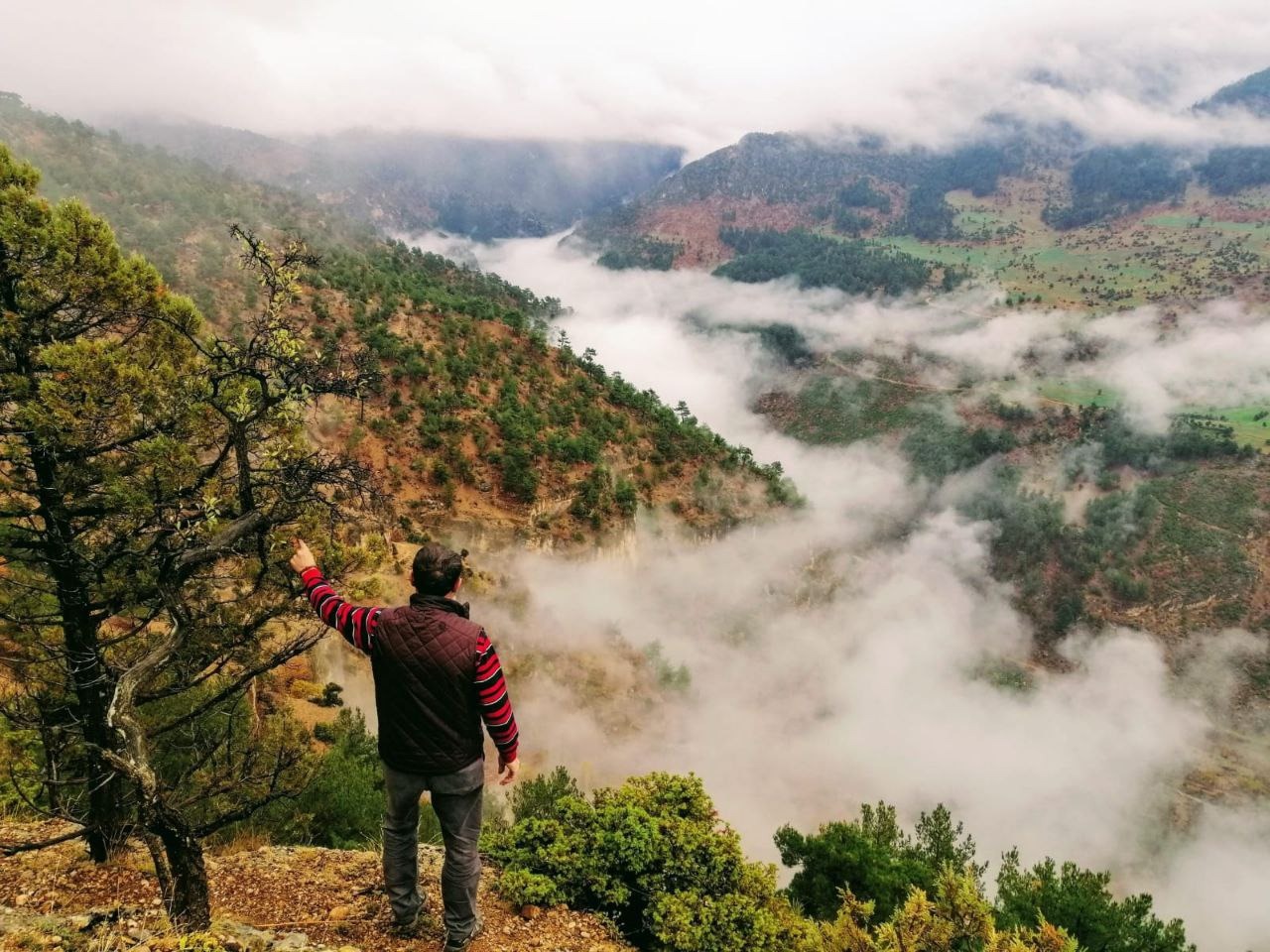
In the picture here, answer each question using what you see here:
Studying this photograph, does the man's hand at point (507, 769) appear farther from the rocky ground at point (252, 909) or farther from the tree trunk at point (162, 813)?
the tree trunk at point (162, 813)

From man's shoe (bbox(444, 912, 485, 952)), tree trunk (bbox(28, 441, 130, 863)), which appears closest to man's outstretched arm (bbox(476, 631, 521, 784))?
man's shoe (bbox(444, 912, 485, 952))

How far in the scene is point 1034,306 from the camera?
156 m

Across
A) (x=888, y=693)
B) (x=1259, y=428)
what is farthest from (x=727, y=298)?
(x=888, y=693)

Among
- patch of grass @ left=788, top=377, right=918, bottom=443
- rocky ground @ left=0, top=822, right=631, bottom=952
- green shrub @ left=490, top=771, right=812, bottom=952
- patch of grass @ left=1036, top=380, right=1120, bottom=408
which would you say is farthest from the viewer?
patch of grass @ left=788, top=377, right=918, bottom=443

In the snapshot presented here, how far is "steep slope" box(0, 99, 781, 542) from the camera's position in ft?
130

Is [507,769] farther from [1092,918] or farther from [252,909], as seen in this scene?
[1092,918]

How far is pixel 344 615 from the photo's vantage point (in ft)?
15.2

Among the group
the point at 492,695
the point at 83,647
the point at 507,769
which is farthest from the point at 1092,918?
the point at 83,647

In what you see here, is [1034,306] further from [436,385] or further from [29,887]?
[29,887]

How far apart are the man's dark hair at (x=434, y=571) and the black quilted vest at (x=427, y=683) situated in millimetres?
74

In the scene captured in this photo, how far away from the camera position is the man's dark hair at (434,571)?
4.55m

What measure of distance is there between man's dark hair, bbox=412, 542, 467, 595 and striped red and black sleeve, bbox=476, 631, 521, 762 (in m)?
0.41

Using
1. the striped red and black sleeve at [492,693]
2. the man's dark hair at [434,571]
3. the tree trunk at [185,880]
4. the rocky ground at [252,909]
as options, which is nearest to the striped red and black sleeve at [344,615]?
the man's dark hair at [434,571]

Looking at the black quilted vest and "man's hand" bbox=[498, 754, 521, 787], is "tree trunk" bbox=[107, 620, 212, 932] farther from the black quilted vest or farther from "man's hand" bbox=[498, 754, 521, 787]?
"man's hand" bbox=[498, 754, 521, 787]
